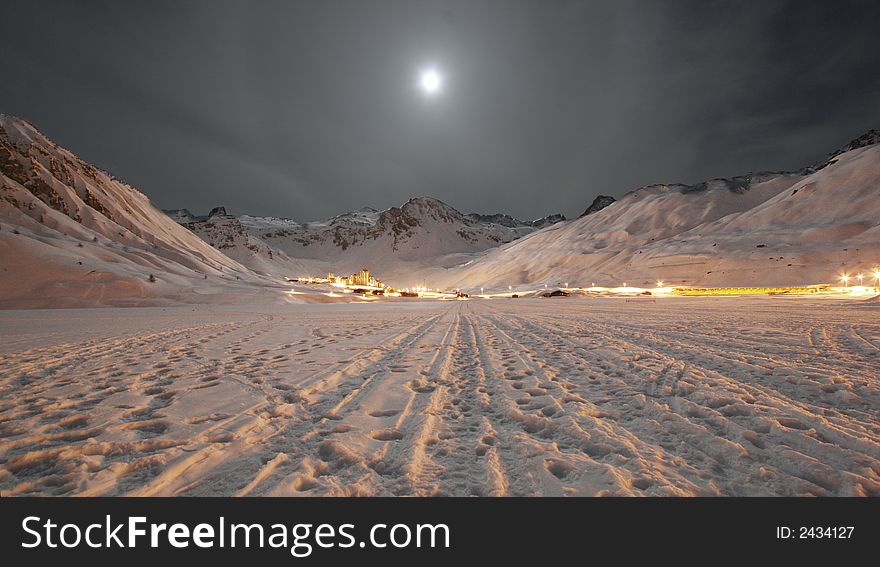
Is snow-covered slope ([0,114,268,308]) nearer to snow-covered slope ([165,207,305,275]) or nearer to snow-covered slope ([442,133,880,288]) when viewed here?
snow-covered slope ([442,133,880,288])

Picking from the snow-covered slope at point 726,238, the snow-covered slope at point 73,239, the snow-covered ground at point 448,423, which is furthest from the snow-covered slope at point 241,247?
the snow-covered ground at point 448,423

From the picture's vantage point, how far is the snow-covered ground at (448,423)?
8.63ft

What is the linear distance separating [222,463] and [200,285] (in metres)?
43.3

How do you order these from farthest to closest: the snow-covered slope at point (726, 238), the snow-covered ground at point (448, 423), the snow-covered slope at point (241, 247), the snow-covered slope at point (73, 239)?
1. the snow-covered slope at point (241, 247)
2. the snow-covered slope at point (726, 238)
3. the snow-covered slope at point (73, 239)
4. the snow-covered ground at point (448, 423)

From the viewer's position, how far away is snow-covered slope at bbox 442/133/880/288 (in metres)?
64.2

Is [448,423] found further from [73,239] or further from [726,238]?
[726,238]

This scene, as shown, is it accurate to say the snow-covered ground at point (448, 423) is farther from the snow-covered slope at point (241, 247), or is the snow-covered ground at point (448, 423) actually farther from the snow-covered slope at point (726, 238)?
the snow-covered slope at point (241, 247)

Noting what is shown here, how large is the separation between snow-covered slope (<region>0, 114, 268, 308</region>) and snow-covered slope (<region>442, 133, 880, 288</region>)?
86.4m

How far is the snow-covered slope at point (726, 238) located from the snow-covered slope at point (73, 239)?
8645cm

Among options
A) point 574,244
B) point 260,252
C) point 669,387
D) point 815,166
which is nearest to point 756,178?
point 815,166

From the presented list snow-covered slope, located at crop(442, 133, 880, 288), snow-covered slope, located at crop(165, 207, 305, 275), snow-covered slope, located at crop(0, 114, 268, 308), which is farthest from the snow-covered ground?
snow-covered slope, located at crop(165, 207, 305, 275)

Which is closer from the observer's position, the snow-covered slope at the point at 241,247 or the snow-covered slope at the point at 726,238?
the snow-covered slope at the point at 726,238

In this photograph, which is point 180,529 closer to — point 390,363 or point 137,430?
point 137,430

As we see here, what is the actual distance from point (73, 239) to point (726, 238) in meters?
116
